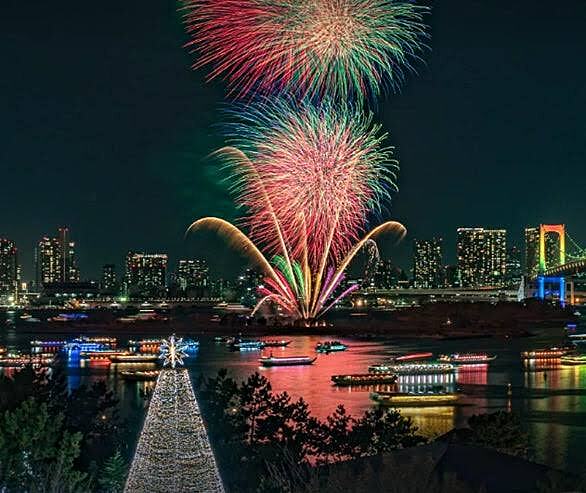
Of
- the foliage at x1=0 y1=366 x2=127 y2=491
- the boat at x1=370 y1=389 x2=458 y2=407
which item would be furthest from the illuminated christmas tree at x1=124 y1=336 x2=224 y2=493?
the boat at x1=370 y1=389 x2=458 y2=407

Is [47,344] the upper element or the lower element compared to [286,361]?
Result: upper

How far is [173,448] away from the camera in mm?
5027

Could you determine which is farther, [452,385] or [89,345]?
[89,345]

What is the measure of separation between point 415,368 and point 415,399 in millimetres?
5114

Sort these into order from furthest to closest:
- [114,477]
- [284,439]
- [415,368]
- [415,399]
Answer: [415,368]
[415,399]
[284,439]
[114,477]

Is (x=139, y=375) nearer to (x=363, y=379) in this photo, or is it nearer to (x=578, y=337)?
(x=363, y=379)

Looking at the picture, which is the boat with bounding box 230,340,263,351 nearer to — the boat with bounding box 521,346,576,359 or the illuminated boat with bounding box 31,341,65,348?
the illuminated boat with bounding box 31,341,65,348

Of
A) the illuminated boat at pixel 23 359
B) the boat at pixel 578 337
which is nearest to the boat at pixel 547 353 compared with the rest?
the boat at pixel 578 337

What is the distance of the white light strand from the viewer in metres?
4.92

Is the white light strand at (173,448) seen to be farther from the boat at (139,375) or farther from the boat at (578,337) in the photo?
the boat at (578,337)

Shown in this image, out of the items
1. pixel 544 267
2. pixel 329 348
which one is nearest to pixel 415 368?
pixel 329 348

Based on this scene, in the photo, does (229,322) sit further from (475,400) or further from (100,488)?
(100,488)

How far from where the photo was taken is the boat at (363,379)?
18.8 meters

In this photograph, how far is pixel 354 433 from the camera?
30.1 ft
